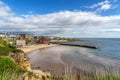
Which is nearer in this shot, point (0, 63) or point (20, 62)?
point (0, 63)

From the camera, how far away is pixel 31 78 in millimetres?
8930

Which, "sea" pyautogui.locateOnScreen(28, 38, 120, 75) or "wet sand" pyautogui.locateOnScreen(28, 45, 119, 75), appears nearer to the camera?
"wet sand" pyautogui.locateOnScreen(28, 45, 119, 75)

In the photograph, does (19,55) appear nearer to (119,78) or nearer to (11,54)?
(11,54)

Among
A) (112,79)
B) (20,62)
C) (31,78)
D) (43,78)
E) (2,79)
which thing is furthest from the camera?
(20,62)

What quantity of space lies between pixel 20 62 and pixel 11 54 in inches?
59.7

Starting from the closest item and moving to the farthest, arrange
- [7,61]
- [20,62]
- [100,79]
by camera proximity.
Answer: [100,79] < [7,61] < [20,62]

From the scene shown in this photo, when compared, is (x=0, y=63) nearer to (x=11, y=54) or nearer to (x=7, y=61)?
(x=7, y=61)

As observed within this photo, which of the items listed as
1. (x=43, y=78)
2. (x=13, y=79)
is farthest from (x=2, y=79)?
(x=43, y=78)

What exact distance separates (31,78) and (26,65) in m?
7.99

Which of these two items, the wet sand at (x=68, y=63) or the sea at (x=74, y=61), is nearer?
the wet sand at (x=68, y=63)

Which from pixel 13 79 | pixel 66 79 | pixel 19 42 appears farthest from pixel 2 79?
pixel 19 42

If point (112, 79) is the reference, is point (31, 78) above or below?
below

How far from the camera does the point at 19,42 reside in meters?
54.1

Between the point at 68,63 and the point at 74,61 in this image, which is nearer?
the point at 68,63
